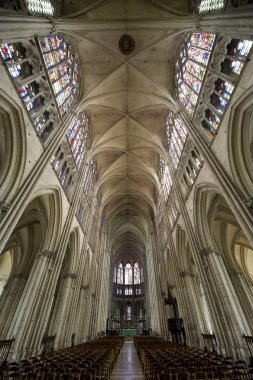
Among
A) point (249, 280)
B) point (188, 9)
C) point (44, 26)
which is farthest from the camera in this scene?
point (249, 280)

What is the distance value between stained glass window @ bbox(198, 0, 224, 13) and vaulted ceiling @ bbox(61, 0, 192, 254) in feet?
3.15

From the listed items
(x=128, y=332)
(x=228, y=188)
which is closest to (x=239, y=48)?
(x=228, y=188)

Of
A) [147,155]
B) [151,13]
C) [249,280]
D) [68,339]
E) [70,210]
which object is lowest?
[68,339]

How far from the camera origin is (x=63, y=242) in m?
11.8

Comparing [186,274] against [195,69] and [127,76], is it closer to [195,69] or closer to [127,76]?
[195,69]

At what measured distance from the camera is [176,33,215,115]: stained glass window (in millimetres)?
10616

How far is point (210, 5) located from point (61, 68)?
8.87 metres

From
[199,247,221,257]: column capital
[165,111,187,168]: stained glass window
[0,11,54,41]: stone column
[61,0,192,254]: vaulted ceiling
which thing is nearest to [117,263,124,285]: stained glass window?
[61,0,192,254]: vaulted ceiling

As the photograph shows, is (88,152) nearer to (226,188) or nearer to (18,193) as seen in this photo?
(18,193)

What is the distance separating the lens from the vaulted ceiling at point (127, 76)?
1166 centimetres

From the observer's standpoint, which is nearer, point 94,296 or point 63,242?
point 63,242

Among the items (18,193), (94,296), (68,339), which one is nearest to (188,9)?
(18,193)

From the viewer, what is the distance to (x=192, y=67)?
40.0ft

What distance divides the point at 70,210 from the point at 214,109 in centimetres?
1056
